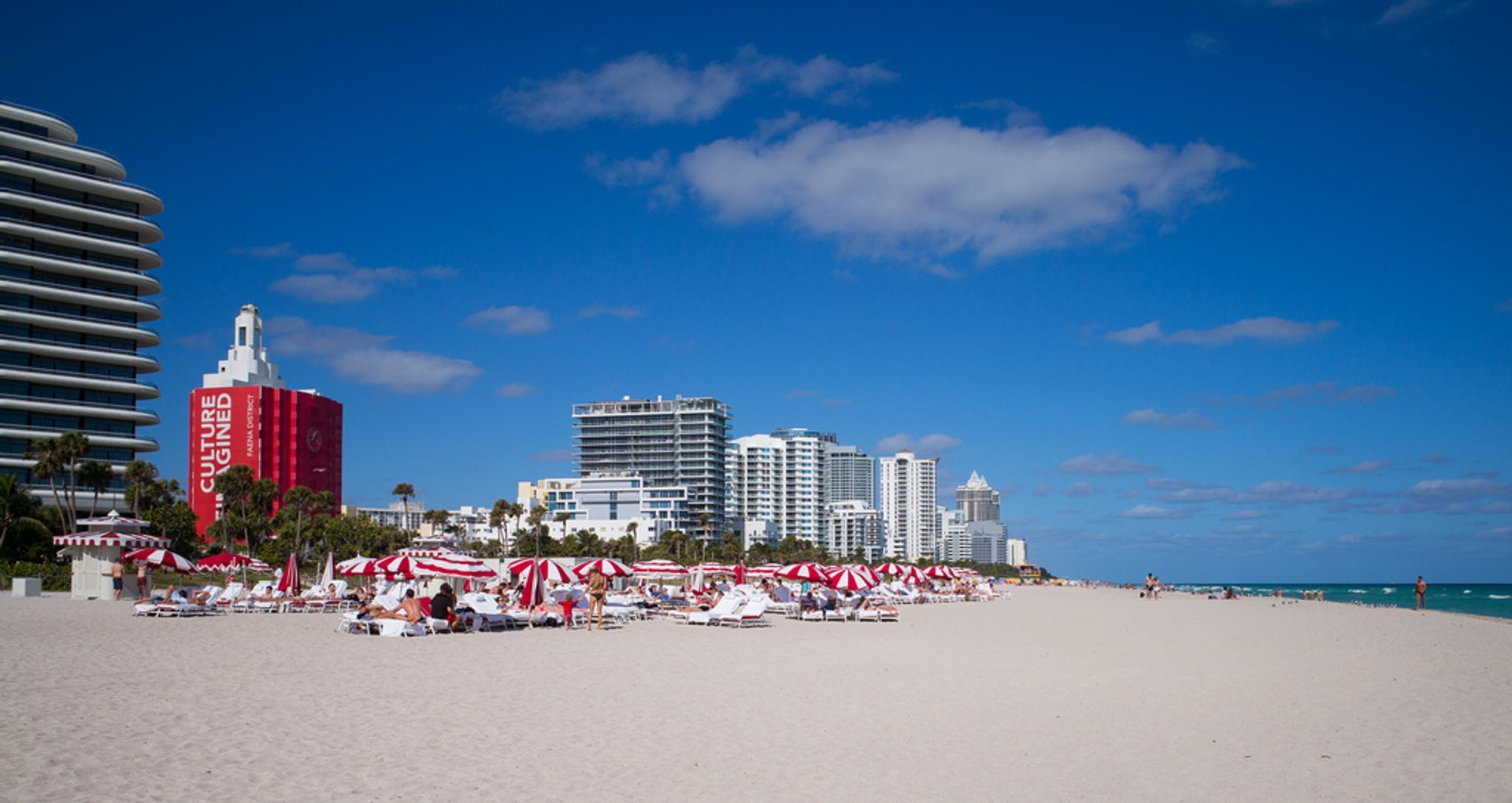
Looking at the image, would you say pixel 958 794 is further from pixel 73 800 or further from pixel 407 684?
pixel 407 684

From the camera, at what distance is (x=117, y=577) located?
34375mm

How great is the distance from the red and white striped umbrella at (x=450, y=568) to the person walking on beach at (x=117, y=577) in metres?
13.4

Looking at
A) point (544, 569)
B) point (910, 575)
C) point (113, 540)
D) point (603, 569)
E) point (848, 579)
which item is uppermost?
point (113, 540)

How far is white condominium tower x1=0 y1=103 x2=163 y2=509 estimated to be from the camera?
2896 inches

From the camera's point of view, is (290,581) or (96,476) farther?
(96,476)

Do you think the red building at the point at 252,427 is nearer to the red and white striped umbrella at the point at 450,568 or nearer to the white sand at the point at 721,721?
the red and white striped umbrella at the point at 450,568

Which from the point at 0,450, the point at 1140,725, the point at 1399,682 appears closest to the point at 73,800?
the point at 1140,725

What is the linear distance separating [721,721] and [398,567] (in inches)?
664

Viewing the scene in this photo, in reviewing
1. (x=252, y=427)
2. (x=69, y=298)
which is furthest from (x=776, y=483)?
(x=69, y=298)

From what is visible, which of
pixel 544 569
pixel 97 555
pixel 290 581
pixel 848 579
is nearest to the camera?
pixel 544 569

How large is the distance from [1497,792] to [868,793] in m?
4.83

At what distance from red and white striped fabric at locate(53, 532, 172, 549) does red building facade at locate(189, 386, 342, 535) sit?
7813 centimetres

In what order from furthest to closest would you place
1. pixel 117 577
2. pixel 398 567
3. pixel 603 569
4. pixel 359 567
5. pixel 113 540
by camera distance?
pixel 113 540
pixel 117 577
pixel 603 569
pixel 359 567
pixel 398 567

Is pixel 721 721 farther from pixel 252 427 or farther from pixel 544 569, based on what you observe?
pixel 252 427
